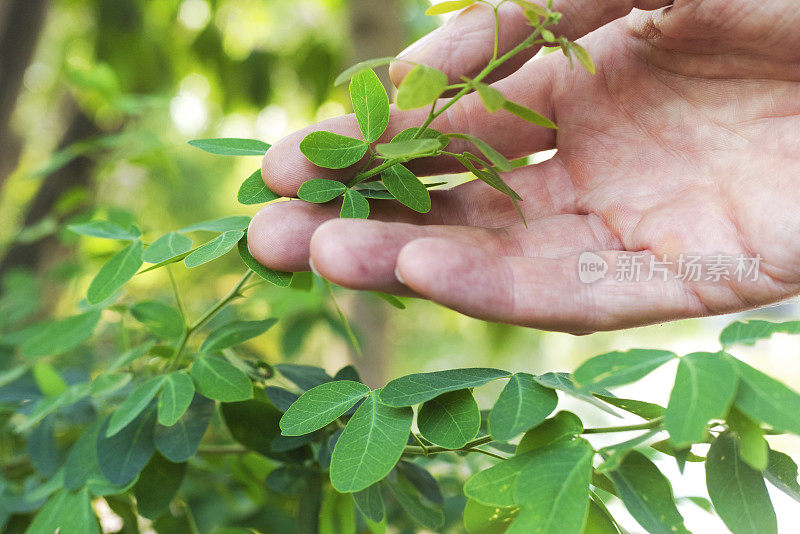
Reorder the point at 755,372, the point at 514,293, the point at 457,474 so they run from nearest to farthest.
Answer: the point at 755,372 → the point at 514,293 → the point at 457,474

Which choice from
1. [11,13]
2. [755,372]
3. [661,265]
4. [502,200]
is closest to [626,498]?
[755,372]

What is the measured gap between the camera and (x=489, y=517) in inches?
17.8

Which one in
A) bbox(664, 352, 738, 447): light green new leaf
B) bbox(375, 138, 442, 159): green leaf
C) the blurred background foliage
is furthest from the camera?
the blurred background foliage

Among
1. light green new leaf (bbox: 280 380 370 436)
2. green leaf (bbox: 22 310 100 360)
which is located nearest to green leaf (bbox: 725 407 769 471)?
light green new leaf (bbox: 280 380 370 436)

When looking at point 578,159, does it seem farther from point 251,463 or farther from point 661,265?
point 251,463

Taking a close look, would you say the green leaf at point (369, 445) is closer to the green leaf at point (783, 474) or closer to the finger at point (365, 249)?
the finger at point (365, 249)

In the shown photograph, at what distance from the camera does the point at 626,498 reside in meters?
0.39

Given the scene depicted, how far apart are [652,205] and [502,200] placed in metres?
0.17

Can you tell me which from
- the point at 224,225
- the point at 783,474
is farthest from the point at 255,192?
the point at 783,474

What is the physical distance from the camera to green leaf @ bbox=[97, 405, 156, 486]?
53cm

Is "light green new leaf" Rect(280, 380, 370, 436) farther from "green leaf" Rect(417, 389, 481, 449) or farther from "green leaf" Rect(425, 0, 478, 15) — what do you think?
"green leaf" Rect(425, 0, 478, 15)

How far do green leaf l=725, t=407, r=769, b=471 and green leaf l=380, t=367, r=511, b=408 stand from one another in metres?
0.15

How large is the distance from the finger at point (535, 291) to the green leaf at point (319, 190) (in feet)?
0.37

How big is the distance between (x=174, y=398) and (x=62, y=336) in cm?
21
